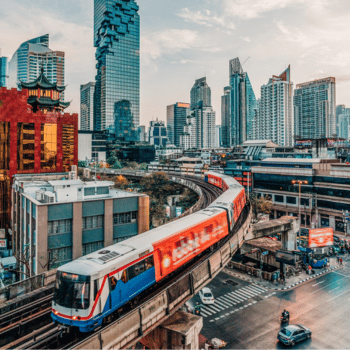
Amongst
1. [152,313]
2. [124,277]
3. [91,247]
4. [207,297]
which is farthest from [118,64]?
[152,313]

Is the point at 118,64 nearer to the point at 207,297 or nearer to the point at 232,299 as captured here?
the point at 207,297

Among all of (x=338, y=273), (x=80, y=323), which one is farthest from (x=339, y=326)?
(x=80, y=323)

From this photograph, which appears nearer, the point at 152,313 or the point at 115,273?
the point at 115,273

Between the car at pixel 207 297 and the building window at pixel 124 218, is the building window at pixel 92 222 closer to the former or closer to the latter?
the building window at pixel 124 218

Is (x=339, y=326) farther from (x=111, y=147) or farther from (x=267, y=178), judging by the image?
(x=111, y=147)

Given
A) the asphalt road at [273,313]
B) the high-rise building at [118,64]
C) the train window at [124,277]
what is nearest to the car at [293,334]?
the asphalt road at [273,313]
